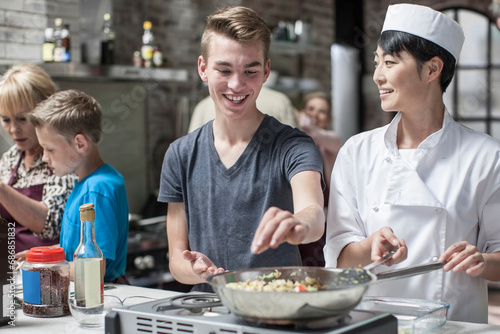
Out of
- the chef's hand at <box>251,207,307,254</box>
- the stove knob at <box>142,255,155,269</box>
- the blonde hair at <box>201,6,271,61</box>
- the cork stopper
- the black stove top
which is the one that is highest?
the blonde hair at <box>201,6,271,61</box>

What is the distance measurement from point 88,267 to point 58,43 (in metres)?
2.68

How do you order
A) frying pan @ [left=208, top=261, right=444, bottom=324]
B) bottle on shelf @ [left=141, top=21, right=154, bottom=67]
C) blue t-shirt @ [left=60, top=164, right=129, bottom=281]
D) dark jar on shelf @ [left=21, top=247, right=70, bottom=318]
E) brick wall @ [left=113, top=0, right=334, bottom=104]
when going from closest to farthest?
frying pan @ [left=208, top=261, right=444, bottom=324]
dark jar on shelf @ [left=21, top=247, right=70, bottom=318]
blue t-shirt @ [left=60, top=164, right=129, bottom=281]
bottle on shelf @ [left=141, top=21, right=154, bottom=67]
brick wall @ [left=113, top=0, right=334, bottom=104]

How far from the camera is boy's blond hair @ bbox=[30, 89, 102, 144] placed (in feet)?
6.51

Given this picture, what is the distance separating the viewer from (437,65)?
66.4 inches

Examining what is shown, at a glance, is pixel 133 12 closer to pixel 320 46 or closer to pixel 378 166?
pixel 320 46

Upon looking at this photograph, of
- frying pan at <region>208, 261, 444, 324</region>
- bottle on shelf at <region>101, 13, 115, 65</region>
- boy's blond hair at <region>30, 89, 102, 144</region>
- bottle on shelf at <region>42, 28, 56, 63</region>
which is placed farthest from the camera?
bottle on shelf at <region>101, 13, 115, 65</region>

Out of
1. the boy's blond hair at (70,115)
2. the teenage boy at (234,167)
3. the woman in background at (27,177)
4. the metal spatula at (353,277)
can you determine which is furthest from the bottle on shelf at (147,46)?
the metal spatula at (353,277)

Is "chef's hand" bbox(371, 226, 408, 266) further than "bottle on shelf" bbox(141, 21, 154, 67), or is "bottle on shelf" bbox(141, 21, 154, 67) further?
"bottle on shelf" bbox(141, 21, 154, 67)

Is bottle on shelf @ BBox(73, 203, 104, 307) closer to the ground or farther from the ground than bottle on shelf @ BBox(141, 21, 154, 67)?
closer to the ground

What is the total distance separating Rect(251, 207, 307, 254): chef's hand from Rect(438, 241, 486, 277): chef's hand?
403mm

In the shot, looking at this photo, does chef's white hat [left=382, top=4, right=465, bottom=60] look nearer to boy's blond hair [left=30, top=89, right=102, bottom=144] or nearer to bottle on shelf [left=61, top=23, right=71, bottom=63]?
boy's blond hair [left=30, top=89, right=102, bottom=144]

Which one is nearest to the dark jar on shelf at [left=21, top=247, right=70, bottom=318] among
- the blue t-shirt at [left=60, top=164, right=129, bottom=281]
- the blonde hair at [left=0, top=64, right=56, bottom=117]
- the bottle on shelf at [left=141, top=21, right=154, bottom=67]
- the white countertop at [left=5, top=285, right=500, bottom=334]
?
the white countertop at [left=5, top=285, right=500, bottom=334]

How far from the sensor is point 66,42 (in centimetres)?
388

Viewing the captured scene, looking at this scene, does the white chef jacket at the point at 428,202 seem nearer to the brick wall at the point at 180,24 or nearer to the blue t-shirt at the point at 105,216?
the blue t-shirt at the point at 105,216
